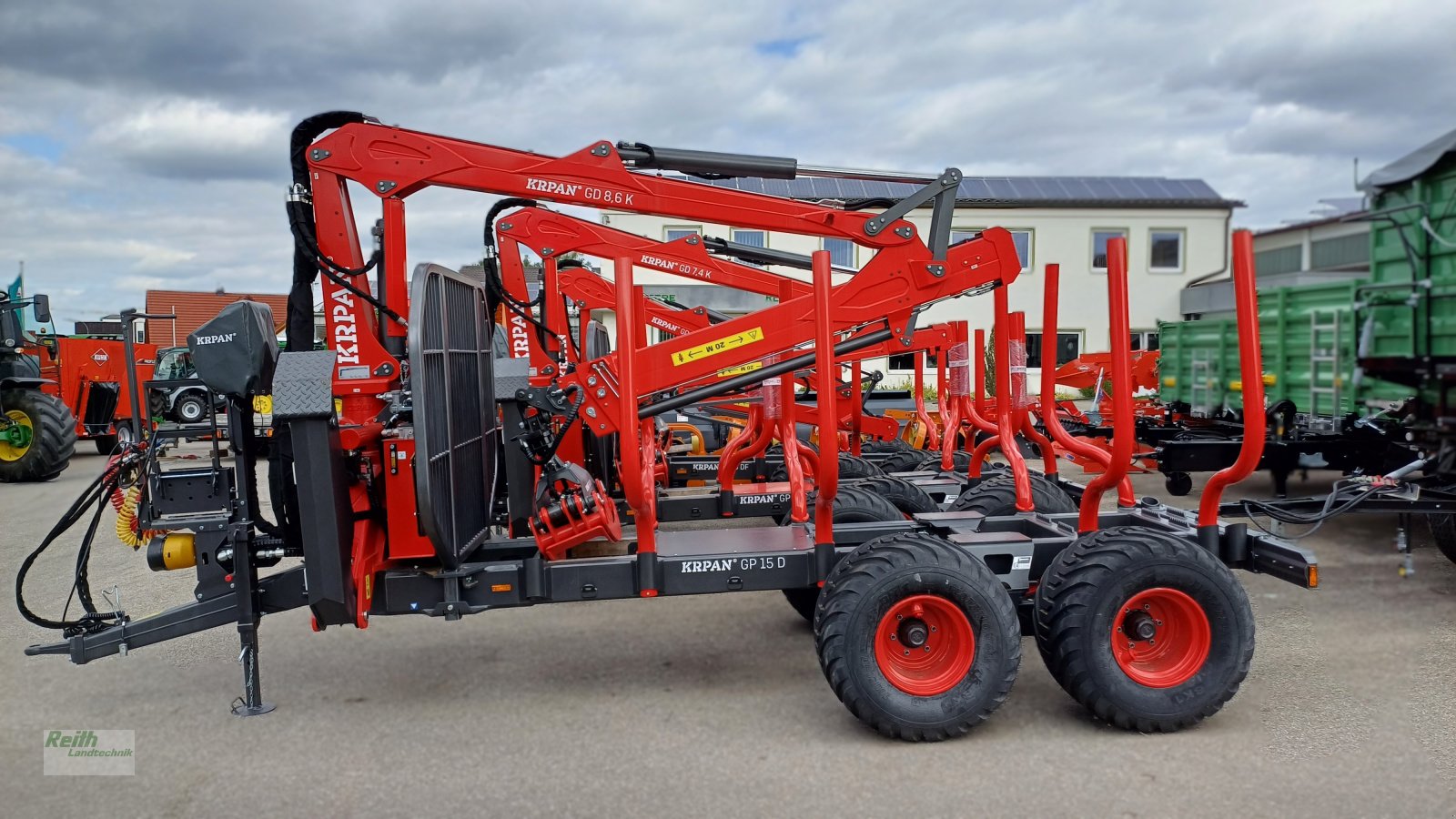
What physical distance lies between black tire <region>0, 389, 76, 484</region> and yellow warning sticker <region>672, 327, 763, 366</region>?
1416 cm

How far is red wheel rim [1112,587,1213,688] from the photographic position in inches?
173

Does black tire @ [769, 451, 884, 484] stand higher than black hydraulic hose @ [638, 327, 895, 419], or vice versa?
black hydraulic hose @ [638, 327, 895, 419]

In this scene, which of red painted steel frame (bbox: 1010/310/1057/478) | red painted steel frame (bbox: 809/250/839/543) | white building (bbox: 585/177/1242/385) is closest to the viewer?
red painted steel frame (bbox: 809/250/839/543)

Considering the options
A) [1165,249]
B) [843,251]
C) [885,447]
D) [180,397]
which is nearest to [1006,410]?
[885,447]

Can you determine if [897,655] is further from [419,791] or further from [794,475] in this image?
[419,791]

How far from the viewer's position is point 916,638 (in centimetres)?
441

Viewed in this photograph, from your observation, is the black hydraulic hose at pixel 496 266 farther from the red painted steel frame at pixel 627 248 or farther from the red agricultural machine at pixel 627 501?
the red painted steel frame at pixel 627 248

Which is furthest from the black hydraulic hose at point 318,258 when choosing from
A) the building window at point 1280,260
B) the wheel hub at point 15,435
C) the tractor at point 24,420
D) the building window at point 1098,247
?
the building window at point 1098,247

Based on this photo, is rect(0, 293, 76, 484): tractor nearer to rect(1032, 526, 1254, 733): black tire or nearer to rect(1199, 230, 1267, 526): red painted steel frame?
rect(1032, 526, 1254, 733): black tire

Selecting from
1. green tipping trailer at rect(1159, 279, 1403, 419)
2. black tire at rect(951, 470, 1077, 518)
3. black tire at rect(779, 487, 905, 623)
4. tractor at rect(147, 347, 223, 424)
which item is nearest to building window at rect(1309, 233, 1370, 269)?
green tipping trailer at rect(1159, 279, 1403, 419)

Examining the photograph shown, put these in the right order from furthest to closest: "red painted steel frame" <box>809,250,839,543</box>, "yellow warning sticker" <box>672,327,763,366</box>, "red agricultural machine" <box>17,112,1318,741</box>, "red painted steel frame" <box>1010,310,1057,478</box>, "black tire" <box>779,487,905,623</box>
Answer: "black tire" <box>779,487,905,623</box> < "red painted steel frame" <box>1010,310,1057,478</box> < "yellow warning sticker" <box>672,327,763,366</box> < "red painted steel frame" <box>809,250,839,543</box> < "red agricultural machine" <box>17,112,1318,741</box>

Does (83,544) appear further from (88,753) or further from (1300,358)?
(1300,358)

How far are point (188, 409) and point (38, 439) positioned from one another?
4.19 m

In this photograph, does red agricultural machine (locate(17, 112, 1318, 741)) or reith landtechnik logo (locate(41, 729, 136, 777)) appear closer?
reith landtechnik logo (locate(41, 729, 136, 777))
